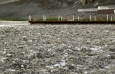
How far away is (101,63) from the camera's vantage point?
1016 centimetres

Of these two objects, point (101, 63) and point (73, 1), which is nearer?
point (101, 63)

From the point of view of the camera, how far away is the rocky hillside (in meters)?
77.8

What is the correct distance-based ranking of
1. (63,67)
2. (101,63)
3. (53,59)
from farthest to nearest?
1. (53,59)
2. (101,63)
3. (63,67)

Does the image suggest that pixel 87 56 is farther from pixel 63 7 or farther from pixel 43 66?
pixel 63 7

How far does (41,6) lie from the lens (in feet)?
282

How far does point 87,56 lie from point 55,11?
219 ft

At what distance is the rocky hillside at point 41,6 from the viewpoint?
77.8 meters

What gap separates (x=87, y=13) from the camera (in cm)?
6894

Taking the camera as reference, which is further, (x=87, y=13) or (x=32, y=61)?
(x=87, y=13)

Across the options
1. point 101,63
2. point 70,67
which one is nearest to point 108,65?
point 101,63

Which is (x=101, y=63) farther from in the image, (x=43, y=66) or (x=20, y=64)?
(x=20, y=64)

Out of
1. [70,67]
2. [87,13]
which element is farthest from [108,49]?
[87,13]

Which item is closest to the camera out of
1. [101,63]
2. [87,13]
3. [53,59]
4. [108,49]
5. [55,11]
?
[101,63]

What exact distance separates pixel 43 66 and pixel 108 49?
4.66m
